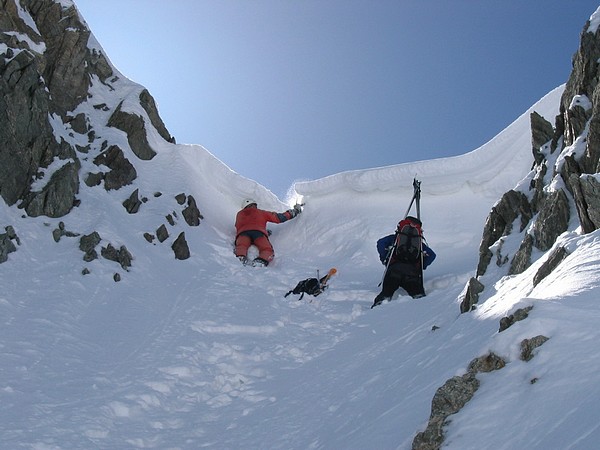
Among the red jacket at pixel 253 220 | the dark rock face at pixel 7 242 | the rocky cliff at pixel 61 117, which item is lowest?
the dark rock face at pixel 7 242

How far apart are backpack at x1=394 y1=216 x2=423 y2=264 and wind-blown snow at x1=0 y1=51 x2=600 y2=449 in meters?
0.86

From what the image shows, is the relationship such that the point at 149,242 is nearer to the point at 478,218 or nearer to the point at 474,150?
the point at 478,218

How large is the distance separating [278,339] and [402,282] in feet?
11.6

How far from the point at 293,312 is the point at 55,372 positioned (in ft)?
16.8

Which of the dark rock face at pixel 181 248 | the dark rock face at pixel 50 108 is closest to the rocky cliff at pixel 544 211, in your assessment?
the dark rock face at pixel 181 248

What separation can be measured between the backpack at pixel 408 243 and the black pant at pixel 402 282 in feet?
0.98

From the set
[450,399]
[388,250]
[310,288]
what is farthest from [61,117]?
[450,399]

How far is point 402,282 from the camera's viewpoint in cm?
1295

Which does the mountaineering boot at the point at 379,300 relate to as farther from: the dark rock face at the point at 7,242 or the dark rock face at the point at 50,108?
the dark rock face at the point at 50,108

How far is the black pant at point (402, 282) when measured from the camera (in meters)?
12.9

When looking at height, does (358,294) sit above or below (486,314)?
above

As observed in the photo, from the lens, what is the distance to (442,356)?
21.7 feet

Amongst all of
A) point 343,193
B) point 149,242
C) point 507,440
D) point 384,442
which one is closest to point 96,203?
point 149,242

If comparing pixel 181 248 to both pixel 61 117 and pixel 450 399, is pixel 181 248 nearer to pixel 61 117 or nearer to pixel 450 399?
pixel 61 117
